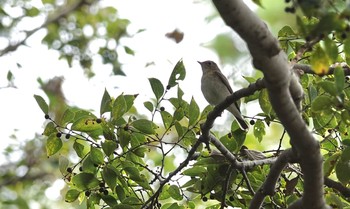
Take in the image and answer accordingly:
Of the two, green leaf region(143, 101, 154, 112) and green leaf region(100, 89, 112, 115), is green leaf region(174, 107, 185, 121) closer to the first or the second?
green leaf region(143, 101, 154, 112)

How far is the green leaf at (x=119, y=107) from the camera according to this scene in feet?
7.02

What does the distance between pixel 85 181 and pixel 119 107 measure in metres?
0.30

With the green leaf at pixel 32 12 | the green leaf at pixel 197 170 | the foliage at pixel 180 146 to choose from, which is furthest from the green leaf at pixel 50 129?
the green leaf at pixel 32 12

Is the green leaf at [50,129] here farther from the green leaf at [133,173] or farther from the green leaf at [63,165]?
the green leaf at [133,173]

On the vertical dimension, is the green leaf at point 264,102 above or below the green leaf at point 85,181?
above

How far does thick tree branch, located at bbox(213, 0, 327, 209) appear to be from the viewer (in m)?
1.33

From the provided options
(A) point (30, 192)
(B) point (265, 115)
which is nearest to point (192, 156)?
(B) point (265, 115)

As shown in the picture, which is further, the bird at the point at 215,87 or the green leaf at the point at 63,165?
the bird at the point at 215,87

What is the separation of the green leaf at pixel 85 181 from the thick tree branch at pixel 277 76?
84 centimetres

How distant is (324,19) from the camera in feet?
4.18

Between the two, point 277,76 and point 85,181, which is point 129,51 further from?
point 277,76

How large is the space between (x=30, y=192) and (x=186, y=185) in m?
3.00

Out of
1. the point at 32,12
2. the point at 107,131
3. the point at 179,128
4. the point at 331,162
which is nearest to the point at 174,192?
the point at 179,128

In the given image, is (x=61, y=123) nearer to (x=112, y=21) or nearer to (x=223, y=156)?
(x=223, y=156)
